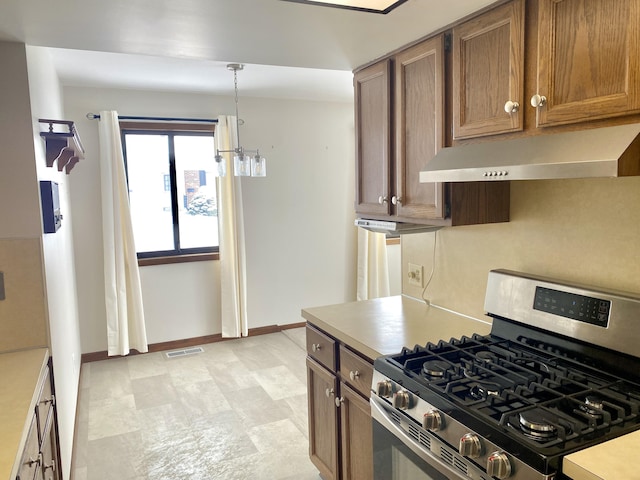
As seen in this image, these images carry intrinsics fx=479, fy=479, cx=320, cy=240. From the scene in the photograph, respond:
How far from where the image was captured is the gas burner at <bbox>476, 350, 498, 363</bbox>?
166 centimetres

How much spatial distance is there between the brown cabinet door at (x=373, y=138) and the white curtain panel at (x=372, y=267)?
8.89 ft

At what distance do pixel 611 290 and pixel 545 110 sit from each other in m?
0.63

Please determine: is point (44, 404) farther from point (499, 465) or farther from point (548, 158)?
point (548, 158)

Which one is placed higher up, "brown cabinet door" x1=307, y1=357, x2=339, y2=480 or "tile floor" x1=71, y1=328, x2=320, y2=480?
"brown cabinet door" x1=307, y1=357, x2=339, y2=480

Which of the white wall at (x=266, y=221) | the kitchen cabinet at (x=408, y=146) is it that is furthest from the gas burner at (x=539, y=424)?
the white wall at (x=266, y=221)

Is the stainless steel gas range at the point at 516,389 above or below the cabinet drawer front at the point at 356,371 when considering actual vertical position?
above

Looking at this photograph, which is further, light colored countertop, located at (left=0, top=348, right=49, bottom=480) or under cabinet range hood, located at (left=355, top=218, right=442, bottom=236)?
under cabinet range hood, located at (left=355, top=218, right=442, bottom=236)

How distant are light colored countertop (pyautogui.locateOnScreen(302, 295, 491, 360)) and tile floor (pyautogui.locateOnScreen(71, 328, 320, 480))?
96cm

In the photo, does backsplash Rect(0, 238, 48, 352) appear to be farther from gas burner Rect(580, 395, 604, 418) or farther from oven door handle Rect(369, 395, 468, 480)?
gas burner Rect(580, 395, 604, 418)

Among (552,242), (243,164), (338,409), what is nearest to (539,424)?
(552,242)

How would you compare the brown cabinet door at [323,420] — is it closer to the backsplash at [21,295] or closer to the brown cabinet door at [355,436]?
the brown cabinet door at [355,436]

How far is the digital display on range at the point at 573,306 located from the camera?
5.09 feet

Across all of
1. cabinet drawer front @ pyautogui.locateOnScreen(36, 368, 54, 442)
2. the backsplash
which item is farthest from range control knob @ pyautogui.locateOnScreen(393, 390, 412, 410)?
the backsplash

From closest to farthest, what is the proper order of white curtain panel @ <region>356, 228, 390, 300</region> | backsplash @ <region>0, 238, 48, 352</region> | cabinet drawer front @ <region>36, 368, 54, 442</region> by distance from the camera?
cabinet drawer front @ <region>36, 368, 54, 442</region>, backsplash @ <region>0, 238, 48, 352</region>, white curtain panel @ <region>356, 228, 390, 300</region>
